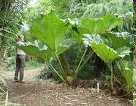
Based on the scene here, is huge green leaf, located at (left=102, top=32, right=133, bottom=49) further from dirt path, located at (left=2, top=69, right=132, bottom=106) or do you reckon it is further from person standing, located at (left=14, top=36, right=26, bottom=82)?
person standing, located at (left=14, top=36, right=26, bottom=82)

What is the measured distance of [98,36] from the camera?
562cm

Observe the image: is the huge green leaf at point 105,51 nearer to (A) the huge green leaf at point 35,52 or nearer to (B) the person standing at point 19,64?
(A) the huge green leaf at point 35,52

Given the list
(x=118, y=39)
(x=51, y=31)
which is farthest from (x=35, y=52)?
(x=118, y=39)

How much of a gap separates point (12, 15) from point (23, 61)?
26.2 inches

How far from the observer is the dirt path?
5.03 meters

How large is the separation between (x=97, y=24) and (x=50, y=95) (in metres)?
1.24

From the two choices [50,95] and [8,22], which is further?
[8,22]

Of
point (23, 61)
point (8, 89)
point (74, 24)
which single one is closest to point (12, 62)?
point (23, 61)

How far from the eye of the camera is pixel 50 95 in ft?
17.6

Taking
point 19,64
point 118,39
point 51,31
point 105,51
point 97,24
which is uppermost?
point 97,24

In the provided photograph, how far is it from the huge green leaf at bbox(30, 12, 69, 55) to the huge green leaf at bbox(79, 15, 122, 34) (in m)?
0.25

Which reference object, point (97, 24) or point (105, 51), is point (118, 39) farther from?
point (105, 51)

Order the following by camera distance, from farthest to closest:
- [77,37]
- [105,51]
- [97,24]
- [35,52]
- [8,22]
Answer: [77,37], [35,52], [97,24], [8,22], [105,51]

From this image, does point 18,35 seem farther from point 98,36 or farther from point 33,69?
point 98,36
